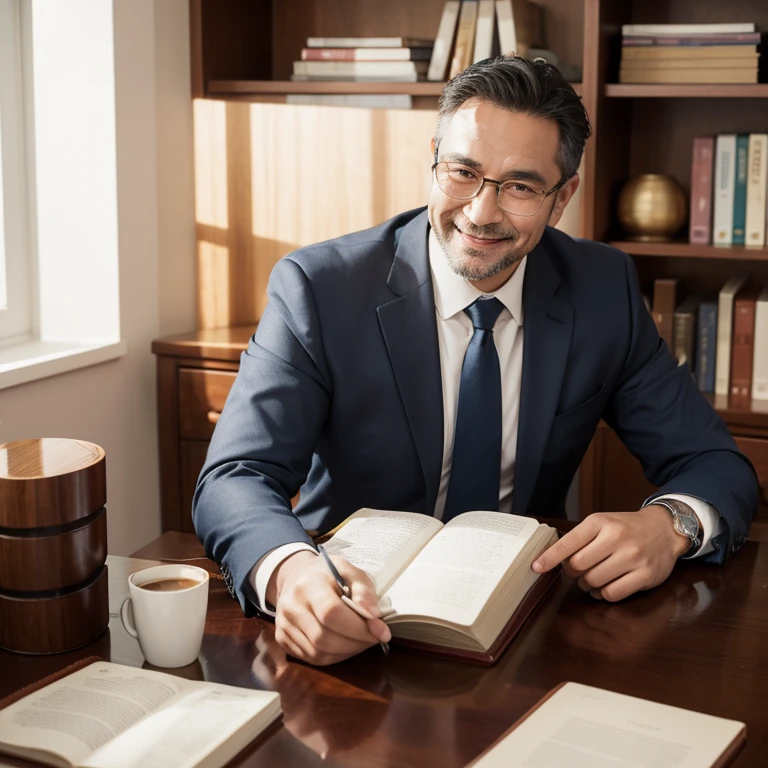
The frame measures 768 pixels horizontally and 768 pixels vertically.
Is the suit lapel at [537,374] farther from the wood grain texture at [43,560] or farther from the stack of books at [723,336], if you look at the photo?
the stack of books at [723,336]

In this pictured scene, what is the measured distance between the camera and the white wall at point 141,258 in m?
2.54

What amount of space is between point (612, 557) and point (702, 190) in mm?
1674

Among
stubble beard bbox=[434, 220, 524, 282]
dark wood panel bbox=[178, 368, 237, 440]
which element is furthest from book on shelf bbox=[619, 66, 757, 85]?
dark wood panel bbox=[178, 368, 237, 440]

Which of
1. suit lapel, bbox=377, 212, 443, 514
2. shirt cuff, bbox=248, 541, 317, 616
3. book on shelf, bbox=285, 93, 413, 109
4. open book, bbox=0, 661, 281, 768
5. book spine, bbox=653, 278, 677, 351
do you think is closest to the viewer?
open book, bbox=0, 661, 281, 768

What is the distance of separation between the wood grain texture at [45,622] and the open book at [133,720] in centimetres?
9

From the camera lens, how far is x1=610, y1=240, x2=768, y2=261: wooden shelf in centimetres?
255

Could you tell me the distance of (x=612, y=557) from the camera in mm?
1255

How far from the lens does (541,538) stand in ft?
4.20

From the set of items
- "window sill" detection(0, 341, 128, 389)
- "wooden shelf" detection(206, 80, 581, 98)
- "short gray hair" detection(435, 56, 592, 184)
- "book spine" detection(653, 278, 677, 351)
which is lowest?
"window sill" detection(0, 341, 128, 389)

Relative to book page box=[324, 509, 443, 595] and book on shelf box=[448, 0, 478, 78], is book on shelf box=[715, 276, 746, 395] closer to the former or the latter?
book on shelf box=[448, 0, 478, 78]

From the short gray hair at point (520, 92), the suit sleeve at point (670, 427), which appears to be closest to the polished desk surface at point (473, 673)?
the suit sleeve at point (670, 427)

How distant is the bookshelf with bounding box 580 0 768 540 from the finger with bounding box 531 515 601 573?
1351 millimetres

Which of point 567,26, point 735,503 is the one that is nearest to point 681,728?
point 735,503

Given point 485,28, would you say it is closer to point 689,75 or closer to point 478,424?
point 689,75
